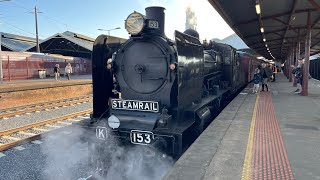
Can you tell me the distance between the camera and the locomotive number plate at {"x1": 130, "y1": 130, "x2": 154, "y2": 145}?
4690mm

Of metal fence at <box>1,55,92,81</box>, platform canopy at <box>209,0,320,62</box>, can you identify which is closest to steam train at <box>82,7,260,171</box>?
platform canopy at <box>209,0,320,62</box>

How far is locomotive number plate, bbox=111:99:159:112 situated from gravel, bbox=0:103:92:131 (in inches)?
203

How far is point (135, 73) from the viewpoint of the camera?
559 cm

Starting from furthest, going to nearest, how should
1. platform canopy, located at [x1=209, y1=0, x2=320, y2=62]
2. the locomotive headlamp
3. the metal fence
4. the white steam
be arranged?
1. the metal fence
2. platform canopy, located at [x1=209, y1=0, x2=320, y2=62]
3. the locomotive headlamp
4. the white steam

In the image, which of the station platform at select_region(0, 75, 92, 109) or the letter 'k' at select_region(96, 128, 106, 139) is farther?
the station platform at select_region(0, 75, 92, 109)

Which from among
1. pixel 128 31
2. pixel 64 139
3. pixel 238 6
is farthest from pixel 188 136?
pixel 238 6

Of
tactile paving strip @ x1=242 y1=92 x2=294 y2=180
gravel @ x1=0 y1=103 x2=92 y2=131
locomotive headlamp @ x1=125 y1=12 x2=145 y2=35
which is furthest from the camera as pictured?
gravel @ x1=0 y1=103 x2=92 y2=131

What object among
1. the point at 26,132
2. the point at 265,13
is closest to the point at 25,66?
the point at 26,132

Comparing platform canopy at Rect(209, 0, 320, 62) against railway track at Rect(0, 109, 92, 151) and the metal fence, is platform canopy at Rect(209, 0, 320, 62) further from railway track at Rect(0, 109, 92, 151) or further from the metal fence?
the metal fence

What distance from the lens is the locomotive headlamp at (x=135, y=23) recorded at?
506 cm

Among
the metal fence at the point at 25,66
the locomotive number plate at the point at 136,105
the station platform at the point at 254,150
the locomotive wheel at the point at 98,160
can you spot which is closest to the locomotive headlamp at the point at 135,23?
the locomotive number plate at the point at 136,105

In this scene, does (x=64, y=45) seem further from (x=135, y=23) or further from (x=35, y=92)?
(x=135, y=23)

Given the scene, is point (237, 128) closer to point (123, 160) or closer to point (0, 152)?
point (123, 160)

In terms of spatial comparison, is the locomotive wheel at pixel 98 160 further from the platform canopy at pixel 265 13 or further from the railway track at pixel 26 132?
the platform canopy at pixel 265 13
